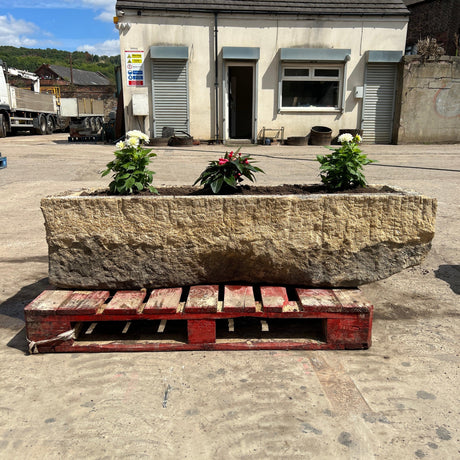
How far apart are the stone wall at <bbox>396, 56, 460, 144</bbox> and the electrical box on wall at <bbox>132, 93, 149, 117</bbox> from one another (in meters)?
8.35

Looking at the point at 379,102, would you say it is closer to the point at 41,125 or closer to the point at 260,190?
the point at 260,190

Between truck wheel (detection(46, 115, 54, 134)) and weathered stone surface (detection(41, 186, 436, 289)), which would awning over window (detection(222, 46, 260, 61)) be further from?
truck wheel (detection(46, 115, 54, 134))

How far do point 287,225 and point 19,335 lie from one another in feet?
6.26

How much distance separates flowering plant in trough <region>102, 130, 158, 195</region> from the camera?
116 inches

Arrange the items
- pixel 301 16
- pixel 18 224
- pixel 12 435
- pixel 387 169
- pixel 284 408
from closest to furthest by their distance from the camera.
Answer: pixel 12 435
pixel 284 408
pixel 18 224
pixel 387 169
pixel 301 16

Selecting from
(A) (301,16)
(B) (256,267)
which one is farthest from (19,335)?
(A) (301,16)

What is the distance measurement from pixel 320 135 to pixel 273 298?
12.3 meters

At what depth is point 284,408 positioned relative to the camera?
2.04m

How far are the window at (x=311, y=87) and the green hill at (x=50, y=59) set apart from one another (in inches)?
2545

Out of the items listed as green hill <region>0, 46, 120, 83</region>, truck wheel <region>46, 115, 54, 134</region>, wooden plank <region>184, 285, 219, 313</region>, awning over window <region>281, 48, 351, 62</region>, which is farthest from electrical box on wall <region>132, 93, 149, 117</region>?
green hill <region>0, 46, 120, 83</region>

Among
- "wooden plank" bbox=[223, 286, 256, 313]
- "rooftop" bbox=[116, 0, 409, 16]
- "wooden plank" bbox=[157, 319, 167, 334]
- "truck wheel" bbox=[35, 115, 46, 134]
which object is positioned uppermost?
"rooftop" bbox=[116, 0, 409, 16]

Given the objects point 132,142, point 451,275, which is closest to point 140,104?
point 132,142

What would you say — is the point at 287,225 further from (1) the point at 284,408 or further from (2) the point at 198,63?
(2) the point at 198,63

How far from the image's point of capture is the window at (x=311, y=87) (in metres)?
14.0
